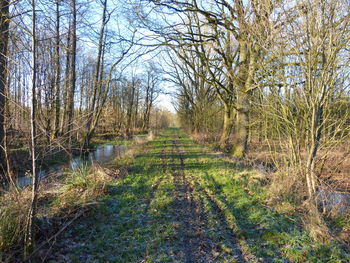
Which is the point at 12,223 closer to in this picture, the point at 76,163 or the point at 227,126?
the point at 76,163

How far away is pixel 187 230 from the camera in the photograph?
441cm

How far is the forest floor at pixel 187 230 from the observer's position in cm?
363

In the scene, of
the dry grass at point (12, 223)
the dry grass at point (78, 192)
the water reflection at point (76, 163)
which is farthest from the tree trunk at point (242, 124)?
the dry grass at point (12, 223)

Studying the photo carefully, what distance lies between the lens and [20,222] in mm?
3543

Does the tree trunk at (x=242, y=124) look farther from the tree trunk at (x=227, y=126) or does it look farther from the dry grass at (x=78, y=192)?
the dry grass at (x=78, y=192)

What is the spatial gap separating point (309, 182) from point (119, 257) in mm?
4788

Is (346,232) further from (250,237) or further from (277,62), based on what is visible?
(277,62)

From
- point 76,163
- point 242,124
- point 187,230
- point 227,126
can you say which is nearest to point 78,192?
point 187,230

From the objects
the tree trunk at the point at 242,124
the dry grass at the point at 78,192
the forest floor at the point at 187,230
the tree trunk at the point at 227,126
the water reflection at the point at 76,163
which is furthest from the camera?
the tree trunk at the point at 227,126

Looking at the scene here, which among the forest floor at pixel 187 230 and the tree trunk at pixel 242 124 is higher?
the tree trunk at pixel 242 124

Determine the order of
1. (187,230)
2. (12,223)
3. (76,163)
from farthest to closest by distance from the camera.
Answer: (76,163), (187,230), (12,223)

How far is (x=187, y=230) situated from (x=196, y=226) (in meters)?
0.25

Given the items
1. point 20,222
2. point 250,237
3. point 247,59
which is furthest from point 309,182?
point 247,59

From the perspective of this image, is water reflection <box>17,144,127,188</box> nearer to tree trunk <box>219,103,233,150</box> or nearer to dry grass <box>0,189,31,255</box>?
dry grass <box>0,189,31,255</box>
